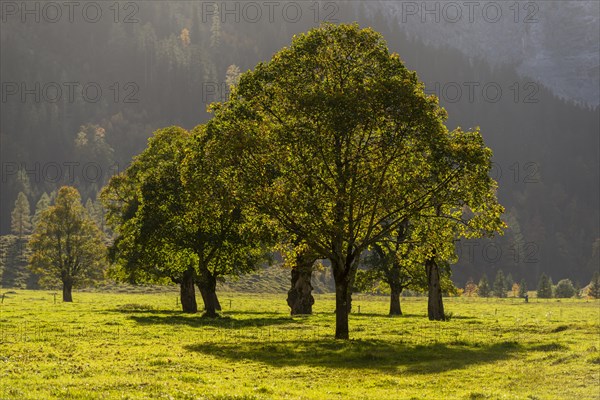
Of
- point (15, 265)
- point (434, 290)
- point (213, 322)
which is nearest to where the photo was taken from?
point (213, 322)

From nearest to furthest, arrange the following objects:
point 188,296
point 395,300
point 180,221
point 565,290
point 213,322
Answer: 1. point 213,322
2. point 180,221
3. point 188,296
4. point 395,300
5. point 565,290

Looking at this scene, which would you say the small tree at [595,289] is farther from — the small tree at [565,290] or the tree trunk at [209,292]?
the tree trunk at [209,292]

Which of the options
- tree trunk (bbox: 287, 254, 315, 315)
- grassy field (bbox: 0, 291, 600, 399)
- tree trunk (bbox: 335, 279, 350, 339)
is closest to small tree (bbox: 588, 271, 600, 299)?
tree trunk (bbox: 287, 254, 315, 315)

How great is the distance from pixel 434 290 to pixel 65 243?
55518 millimetres

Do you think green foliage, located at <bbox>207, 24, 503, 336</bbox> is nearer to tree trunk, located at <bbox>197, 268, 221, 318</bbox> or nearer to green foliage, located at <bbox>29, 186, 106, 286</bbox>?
tree trunk, located at <bbox>197, 268, 221, 318</bbox>

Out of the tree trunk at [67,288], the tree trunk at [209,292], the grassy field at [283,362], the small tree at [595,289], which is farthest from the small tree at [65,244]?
the small tree at [595,289]

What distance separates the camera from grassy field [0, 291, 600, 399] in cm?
2167

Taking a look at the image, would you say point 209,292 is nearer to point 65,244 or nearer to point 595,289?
point 65,244

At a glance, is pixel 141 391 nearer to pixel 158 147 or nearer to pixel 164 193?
pixel 164 193

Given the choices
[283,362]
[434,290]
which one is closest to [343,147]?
[283,362]

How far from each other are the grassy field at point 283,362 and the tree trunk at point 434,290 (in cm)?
817

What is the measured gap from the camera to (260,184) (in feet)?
123

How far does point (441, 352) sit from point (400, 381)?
30.5 feet

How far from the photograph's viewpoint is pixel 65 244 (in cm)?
9050
